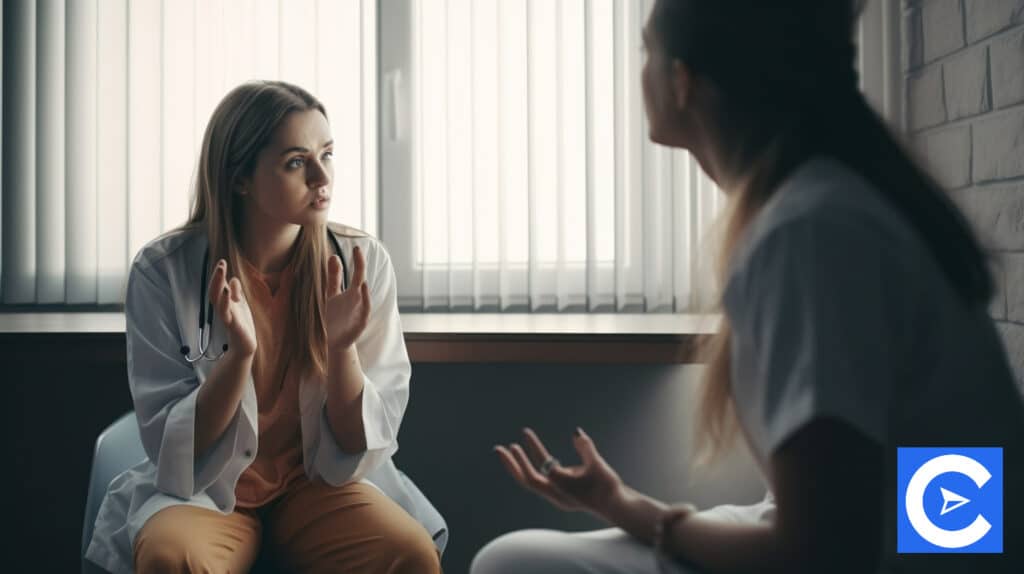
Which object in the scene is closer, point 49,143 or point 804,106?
point 804,106

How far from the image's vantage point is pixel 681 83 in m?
0.77

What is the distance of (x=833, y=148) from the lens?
27.2 inches

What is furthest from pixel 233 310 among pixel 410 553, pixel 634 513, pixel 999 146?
pixel 999 146

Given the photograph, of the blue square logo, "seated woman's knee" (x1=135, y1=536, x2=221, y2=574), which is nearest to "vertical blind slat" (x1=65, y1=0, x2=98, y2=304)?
"seated woman's knee" (x1=135, y1=536, x2=221, y2=574)

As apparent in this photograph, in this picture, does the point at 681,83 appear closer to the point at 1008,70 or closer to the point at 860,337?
the point at 860,337

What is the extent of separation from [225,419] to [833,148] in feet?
3.14

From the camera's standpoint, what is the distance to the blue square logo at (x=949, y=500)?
0.67 meters

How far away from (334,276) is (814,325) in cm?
85

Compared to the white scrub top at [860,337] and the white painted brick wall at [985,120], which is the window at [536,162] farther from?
the white scrub top at [860,337]

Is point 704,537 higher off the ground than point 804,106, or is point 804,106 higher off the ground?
point 804,106

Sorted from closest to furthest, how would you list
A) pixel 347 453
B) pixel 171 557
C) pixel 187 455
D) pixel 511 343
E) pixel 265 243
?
pixel 171 557 → pixel 187 455 → pixel 347 453 → pixel 265 243 → pixel 511 343

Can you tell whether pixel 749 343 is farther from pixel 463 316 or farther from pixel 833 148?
pixel 463 316

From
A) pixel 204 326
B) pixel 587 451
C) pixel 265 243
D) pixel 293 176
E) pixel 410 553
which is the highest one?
pixel 293 176

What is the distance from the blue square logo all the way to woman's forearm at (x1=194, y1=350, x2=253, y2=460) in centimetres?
91
